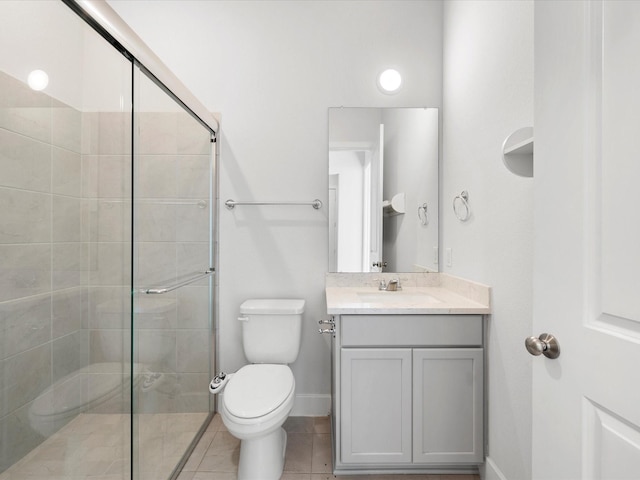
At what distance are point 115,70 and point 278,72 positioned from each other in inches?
46.7

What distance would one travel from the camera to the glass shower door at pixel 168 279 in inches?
55.0

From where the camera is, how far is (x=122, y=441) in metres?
1.29

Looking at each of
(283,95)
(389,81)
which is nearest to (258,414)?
(283,95)

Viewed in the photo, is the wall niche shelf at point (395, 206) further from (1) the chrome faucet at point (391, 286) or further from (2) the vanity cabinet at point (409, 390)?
(2) the vanity cabinet at point (409, 390)

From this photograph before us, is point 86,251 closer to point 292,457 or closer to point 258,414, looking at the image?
point 258,414

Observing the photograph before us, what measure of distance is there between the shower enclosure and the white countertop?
807 millimetres

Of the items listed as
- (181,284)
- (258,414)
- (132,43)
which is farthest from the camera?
(181,284)

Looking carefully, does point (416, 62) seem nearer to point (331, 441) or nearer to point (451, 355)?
point (451, 355)

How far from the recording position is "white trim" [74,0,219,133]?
1043 mm

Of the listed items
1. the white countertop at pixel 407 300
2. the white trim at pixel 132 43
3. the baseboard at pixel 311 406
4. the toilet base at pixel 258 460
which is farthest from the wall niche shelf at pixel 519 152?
the baseboard at pixel 311 406

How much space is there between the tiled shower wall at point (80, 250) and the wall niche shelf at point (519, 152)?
129 cm

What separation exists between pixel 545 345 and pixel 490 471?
3.69ft

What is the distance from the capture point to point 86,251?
1146mm

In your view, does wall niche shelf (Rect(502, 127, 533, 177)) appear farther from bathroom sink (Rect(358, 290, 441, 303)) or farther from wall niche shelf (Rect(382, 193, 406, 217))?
wall niche shelf (Rect(382, 193, 406, 217))
